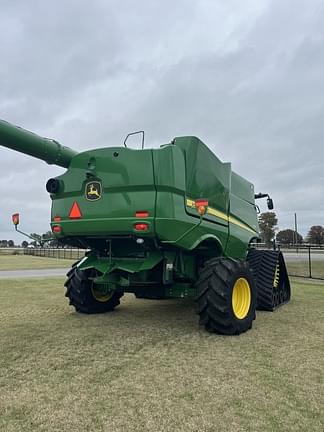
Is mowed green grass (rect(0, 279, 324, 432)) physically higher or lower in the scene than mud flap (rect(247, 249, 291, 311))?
lower

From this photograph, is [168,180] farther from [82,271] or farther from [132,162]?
[82,271]

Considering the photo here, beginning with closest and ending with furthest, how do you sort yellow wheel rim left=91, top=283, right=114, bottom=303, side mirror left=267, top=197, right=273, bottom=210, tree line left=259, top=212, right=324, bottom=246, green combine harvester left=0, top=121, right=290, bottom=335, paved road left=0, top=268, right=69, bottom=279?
green combine harvester left=0, top=121, right=290, bottom=335 → yellow wheel rim left=91, top=283, right=114, bottom=303 → side mirror left=267, top=197, right=273, bottom=210 → paved road left=0, top=268, right=69, bottom=279 → tree line left=259, top=212, right=324, bottom=246

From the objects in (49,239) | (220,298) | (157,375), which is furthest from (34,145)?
(157,375)

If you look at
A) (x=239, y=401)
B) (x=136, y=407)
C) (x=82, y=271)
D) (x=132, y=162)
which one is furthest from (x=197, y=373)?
(x=82, y=271)

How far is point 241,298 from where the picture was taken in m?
5.75

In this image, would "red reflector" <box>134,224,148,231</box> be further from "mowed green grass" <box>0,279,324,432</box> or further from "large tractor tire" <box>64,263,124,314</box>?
"large tractor tire" <box>64,263,124,314</box>

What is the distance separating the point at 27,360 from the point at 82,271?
8.45ft

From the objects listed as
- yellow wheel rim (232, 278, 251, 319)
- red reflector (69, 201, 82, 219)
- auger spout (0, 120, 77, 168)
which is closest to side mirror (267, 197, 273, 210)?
yellow wheel rim (232, 278, 251, 319)

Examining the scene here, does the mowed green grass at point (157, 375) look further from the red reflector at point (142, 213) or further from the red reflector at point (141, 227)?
the red reflector at point (142, 213)

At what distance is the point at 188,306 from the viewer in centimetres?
778

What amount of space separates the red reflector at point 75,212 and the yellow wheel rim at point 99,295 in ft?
5.76

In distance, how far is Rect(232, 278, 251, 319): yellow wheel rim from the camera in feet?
18.4

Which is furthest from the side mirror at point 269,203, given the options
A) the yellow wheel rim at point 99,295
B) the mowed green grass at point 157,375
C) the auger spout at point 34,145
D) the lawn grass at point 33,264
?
the lawn grass at point 33,264

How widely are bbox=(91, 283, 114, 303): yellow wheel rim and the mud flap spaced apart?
296cm
